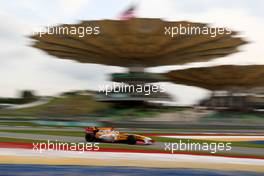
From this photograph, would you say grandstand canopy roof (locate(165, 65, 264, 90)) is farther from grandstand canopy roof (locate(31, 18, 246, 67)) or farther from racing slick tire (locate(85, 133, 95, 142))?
racing slick tire (locate(85, 133, 95, 142))

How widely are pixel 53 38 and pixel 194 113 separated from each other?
37.1 ft

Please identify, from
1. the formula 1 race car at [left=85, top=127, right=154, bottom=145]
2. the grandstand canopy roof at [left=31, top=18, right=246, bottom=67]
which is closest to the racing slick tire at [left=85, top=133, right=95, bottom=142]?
the formula 1 race car at [left=85, top=127, right=154, bottom=145]

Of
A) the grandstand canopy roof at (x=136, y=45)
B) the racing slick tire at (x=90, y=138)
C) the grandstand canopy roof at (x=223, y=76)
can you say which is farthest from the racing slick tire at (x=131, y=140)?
the grandstand canopy roof at (x=223, y=76)

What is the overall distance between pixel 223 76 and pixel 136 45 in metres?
7.42

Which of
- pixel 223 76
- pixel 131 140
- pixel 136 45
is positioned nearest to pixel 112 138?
pixel 131 140

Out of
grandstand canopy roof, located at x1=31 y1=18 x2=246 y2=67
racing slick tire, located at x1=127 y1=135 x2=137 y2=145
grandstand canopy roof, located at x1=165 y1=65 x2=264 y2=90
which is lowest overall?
racing slick tire, located at x1=127 y1=135 x2=137 y2=145

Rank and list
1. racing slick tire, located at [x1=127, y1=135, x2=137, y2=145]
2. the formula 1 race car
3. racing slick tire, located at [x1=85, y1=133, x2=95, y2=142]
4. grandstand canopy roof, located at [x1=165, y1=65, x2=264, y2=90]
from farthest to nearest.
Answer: grandstand canopy roof, located at [x1=165, y1=65, x2=264, y2=90] < racing slick tire, located at [x1=85, y1=133, x2=95, y2=142] < racing slick tire, located at [x1=127, y1=135, x2=137, y2=145] < the formula 1 race car

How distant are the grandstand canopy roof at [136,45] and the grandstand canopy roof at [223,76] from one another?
4.85ft

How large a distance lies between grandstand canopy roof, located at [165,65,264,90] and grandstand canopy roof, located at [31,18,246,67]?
1479 mm

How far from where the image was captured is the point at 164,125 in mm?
26938

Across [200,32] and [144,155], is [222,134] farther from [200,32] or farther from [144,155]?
[200,32]

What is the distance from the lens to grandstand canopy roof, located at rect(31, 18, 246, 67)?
31.2 m

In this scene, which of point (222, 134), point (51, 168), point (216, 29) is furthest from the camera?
point (216, 29)

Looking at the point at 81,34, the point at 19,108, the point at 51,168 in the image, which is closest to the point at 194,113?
the point at 81,34
